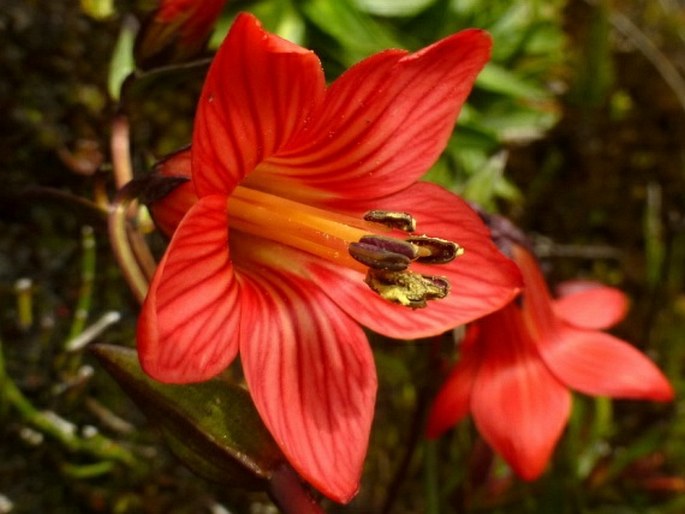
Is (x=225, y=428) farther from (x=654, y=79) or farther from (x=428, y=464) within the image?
(x=654, y=79)

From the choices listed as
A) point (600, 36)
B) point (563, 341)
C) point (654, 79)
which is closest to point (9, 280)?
point (563, 341)

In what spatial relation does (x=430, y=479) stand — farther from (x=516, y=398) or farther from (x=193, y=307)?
(x=193, y=307)

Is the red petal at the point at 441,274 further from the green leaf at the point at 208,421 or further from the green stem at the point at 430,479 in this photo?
the green stem at the point at 430,479

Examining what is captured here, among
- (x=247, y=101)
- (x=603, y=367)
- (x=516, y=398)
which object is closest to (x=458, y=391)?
(x=516, y=398)

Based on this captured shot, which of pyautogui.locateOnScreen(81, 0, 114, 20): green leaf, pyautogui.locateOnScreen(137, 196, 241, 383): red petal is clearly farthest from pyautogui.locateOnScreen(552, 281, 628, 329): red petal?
pyautogui.locateOnScreen(81, 0, 114, 20): green leaf

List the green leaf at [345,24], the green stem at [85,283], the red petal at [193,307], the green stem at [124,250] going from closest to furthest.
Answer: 1. the red petal at [193,307]
2. the green stem at [124,250]
3. the green stem at [85,283]
4. the green leaf at [345,24]

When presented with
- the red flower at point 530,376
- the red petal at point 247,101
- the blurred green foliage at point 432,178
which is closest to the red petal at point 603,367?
the red flower at point 530,376
